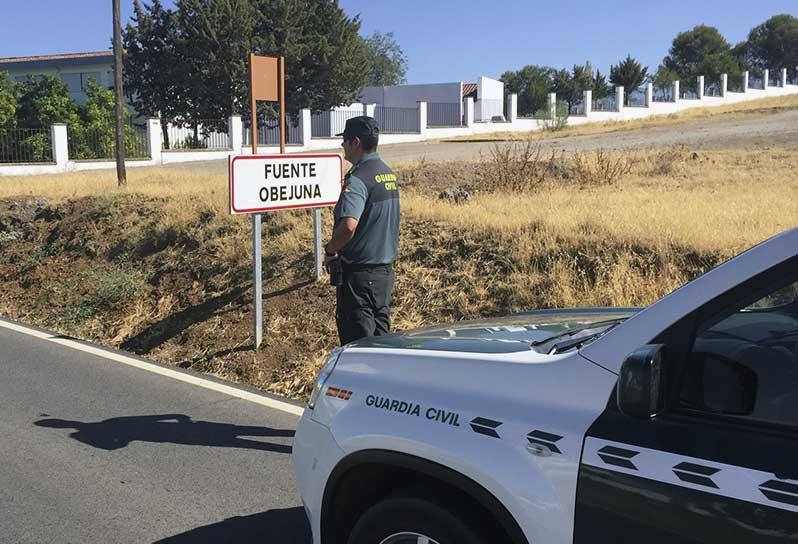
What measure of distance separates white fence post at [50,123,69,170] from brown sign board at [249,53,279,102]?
24.2 metres

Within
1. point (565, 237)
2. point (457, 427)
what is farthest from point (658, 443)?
point (565, 237)

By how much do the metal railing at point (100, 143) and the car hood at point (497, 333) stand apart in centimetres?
3062

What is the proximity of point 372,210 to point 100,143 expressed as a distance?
30419 mm

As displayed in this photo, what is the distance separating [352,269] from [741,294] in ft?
11.5

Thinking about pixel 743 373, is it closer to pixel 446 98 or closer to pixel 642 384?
pixel 642 384

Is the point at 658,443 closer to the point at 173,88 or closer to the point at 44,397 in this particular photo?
the point at 44,397

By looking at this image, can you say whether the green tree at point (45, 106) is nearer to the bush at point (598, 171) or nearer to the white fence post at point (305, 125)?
the white fence post at point (305, 125)

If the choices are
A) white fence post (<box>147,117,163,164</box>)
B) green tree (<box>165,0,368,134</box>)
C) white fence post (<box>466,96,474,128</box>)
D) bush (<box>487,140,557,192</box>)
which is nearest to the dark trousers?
bush (<box>487,140,557,192</box>)

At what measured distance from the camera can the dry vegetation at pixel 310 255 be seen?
7.61 meters

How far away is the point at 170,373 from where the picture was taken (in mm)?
7270

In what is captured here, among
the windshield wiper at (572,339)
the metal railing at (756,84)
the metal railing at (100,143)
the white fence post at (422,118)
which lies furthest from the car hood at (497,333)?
the metal railing at (756,84)

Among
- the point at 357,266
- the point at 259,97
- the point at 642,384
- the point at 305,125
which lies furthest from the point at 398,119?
the point at 642,384

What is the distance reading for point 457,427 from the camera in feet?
7.93

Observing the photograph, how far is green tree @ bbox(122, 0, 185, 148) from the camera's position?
146ft
